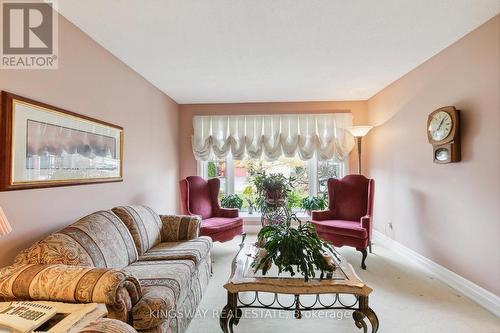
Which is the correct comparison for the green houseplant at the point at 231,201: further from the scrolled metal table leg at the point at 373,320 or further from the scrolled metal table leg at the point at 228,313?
the scrolled metal table leg at the point at 373,320

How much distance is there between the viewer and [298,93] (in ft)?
14.0

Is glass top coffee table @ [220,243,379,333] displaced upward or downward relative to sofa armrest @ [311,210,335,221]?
downward

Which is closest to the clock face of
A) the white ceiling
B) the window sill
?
the white ceiling

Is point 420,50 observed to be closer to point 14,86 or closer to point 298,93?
point 298,93

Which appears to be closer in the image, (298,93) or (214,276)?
(214,276)

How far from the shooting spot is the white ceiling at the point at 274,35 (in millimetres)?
2014

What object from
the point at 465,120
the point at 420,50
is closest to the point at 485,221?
the point at 465,120

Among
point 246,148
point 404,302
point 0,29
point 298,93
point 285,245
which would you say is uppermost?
point 298,93

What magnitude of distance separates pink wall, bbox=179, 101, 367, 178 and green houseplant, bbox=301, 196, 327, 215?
85 centimetres

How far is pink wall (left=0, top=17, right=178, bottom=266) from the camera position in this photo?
178cm

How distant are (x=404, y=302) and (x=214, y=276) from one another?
6.29 feet

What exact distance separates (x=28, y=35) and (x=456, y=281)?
4380mm

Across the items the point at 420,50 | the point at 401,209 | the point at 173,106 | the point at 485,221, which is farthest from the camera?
the point at 173,106

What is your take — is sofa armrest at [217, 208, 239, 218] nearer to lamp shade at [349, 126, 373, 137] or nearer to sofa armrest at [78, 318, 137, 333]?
lamp shade at [349, 126, 373, 137]
